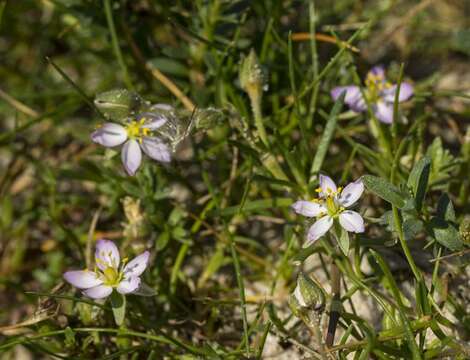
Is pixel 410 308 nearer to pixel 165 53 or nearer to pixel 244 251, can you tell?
pixel 244 251

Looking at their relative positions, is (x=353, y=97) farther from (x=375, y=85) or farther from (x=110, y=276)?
(x=110, y=276)

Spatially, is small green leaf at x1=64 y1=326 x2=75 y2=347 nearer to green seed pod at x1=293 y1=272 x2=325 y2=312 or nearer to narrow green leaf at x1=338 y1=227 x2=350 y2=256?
green seed pod at x1=293 y1=272 x2=325 y2=312

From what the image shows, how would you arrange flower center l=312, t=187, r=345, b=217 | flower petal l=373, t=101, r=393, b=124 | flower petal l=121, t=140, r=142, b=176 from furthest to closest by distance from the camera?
flower petal l=373, t=101, r=393, b=124
flower petal l=121, t=140, r=142, b=176
flower center l=312, t=187, r=345, b=217

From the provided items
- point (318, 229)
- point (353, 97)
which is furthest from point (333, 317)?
point (353, 97)

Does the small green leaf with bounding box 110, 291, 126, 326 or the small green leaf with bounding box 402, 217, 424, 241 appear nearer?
the small green leaf with bounding box 402, 217, 424, 241

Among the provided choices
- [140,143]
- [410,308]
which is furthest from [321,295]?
[140,143]

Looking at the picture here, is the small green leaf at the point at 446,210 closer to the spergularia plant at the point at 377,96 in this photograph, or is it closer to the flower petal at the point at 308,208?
the flower petal at the point at 308,208

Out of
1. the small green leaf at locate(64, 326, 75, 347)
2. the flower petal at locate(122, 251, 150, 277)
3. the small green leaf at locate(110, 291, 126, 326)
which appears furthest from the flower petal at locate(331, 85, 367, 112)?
the small green leaf at locate(64, 326, 75, 347)
